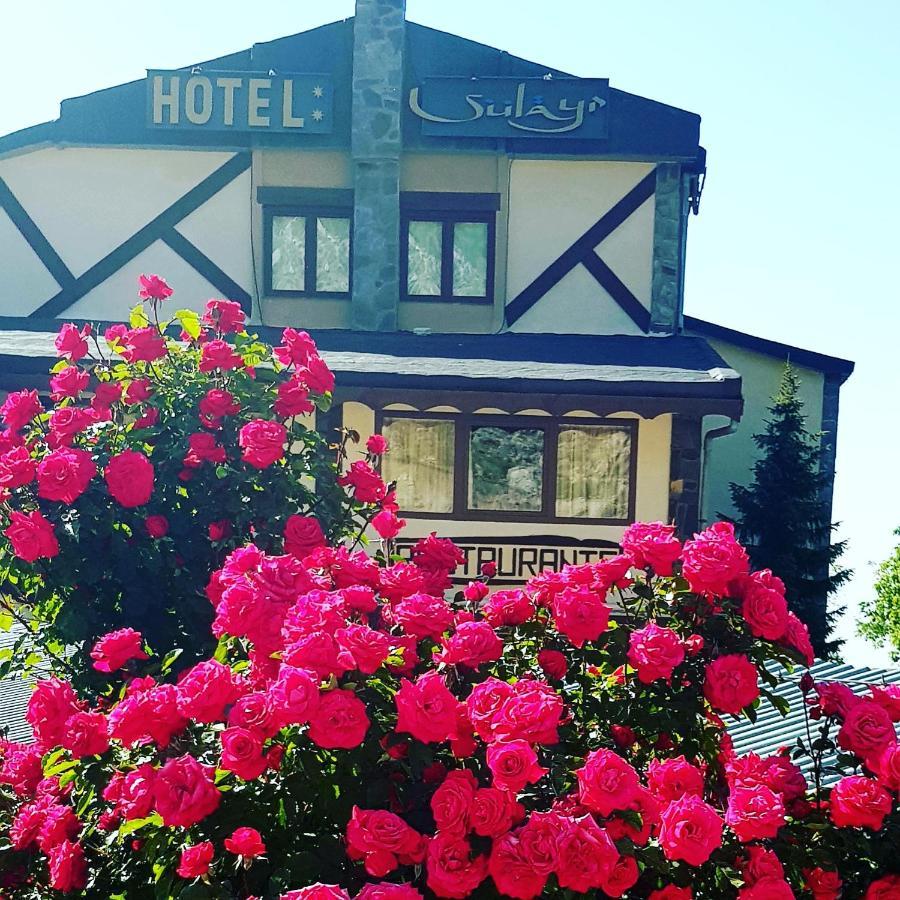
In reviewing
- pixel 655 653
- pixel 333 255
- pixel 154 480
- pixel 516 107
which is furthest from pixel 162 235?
pixel 655 653

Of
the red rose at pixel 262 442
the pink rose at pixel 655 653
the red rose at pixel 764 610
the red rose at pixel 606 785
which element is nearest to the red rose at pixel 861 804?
the red rose at pixel 764 610

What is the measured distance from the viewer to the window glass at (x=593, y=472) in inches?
501

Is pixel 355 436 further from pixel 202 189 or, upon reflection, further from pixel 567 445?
pixel 202 189

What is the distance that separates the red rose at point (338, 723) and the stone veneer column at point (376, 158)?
37.8 ft

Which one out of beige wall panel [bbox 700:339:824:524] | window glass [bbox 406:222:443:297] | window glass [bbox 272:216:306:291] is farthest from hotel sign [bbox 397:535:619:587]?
beige wall panel [bbox 700:339:824:524]

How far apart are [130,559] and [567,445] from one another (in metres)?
8.85

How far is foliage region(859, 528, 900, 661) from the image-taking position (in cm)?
3484

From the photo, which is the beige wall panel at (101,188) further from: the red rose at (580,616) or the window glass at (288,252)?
the red rose at (580,616)

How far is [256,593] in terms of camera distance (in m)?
3.14

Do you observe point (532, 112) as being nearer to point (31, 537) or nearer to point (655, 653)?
point (31, 537)

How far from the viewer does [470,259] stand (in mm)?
14328

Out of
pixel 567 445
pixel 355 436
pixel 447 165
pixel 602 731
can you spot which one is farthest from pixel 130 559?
pixel 447 165

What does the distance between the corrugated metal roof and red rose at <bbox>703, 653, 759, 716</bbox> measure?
3.04 m

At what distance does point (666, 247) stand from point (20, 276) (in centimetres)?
918
